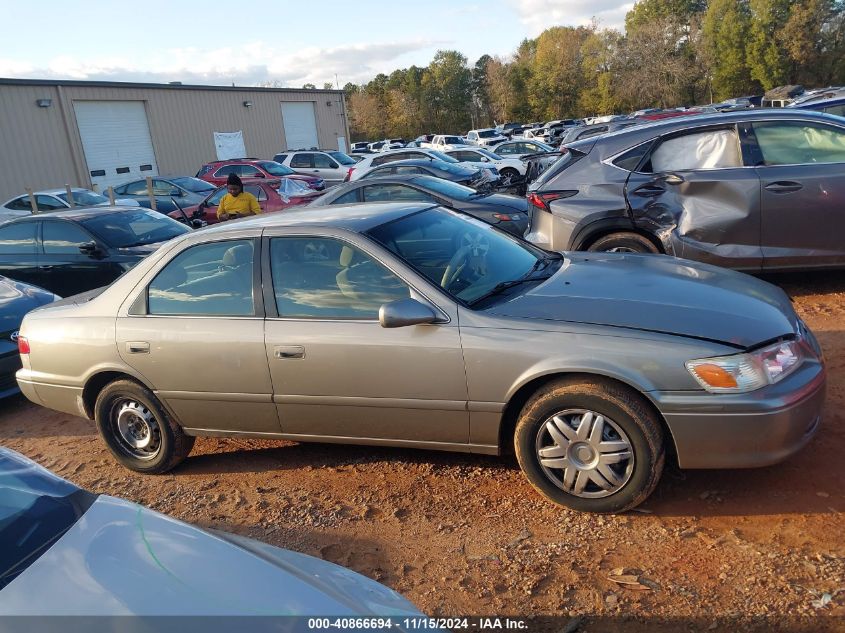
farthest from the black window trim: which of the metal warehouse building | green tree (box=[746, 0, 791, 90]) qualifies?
green tree (box=[746, 0, 791, 90])

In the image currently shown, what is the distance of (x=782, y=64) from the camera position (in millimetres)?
55062

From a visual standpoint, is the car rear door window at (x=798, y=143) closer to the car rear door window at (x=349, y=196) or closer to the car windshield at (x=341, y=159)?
the car rear door window at (x=349, y=196)

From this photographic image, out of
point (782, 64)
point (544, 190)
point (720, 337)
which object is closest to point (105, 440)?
point (720, 337)

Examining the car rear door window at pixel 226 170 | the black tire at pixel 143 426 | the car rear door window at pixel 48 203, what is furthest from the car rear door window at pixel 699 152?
the car rear door window at pixel 226 170

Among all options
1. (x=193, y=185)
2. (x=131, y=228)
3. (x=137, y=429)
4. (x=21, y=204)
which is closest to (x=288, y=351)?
(x=137, y=429)

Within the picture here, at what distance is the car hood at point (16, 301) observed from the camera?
668cm

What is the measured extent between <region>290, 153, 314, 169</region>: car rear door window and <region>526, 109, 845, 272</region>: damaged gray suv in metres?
18.7

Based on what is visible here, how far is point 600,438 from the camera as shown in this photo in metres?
3.35

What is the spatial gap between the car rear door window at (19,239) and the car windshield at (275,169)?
43.5 ft

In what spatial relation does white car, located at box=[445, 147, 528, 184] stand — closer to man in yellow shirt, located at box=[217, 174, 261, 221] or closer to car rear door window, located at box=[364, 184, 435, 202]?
car rear door window, located at box=[364, 184, 435, 202]

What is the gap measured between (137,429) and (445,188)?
6743mm

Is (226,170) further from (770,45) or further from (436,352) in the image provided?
(770,45)

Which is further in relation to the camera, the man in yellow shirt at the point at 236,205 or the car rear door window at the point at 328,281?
the man in yellow shirt at the point at 236,205

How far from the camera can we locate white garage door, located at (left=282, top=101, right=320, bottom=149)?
37.2 meters
